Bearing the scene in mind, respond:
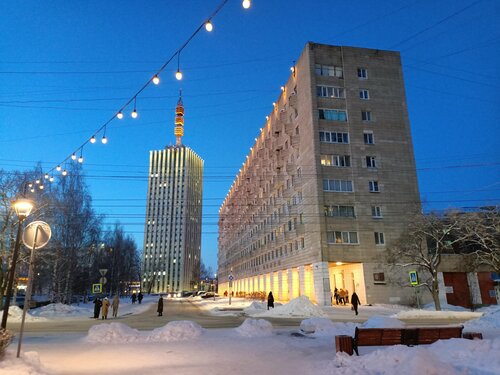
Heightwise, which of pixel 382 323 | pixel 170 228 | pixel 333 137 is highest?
pixel 170 228

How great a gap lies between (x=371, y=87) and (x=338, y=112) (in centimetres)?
580

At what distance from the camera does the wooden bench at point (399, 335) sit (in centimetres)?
1097

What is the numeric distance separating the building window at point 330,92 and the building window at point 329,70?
174 cm

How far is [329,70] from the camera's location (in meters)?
47.0

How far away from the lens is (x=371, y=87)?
155ft

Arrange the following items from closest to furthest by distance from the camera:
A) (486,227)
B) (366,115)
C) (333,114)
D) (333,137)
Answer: (486,227)
(333,137)
(333,114)
(366,115)

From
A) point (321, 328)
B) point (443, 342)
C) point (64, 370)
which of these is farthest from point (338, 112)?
point (64, 370)

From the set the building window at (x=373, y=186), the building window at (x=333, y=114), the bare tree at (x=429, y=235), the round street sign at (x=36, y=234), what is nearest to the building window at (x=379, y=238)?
the building window at (x=373, y=186)

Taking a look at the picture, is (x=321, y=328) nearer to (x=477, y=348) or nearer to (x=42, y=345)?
(x=477, y=348)

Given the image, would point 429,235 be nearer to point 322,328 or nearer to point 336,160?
point 336,160

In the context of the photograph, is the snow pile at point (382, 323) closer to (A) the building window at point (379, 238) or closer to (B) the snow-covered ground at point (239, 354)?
(B) the snow-covered ground at point (239, 354)

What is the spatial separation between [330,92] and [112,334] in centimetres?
3855

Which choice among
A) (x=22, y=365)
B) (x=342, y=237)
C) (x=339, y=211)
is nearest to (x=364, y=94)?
(x=339, y=211)

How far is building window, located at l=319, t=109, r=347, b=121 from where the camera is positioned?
45062 mm
